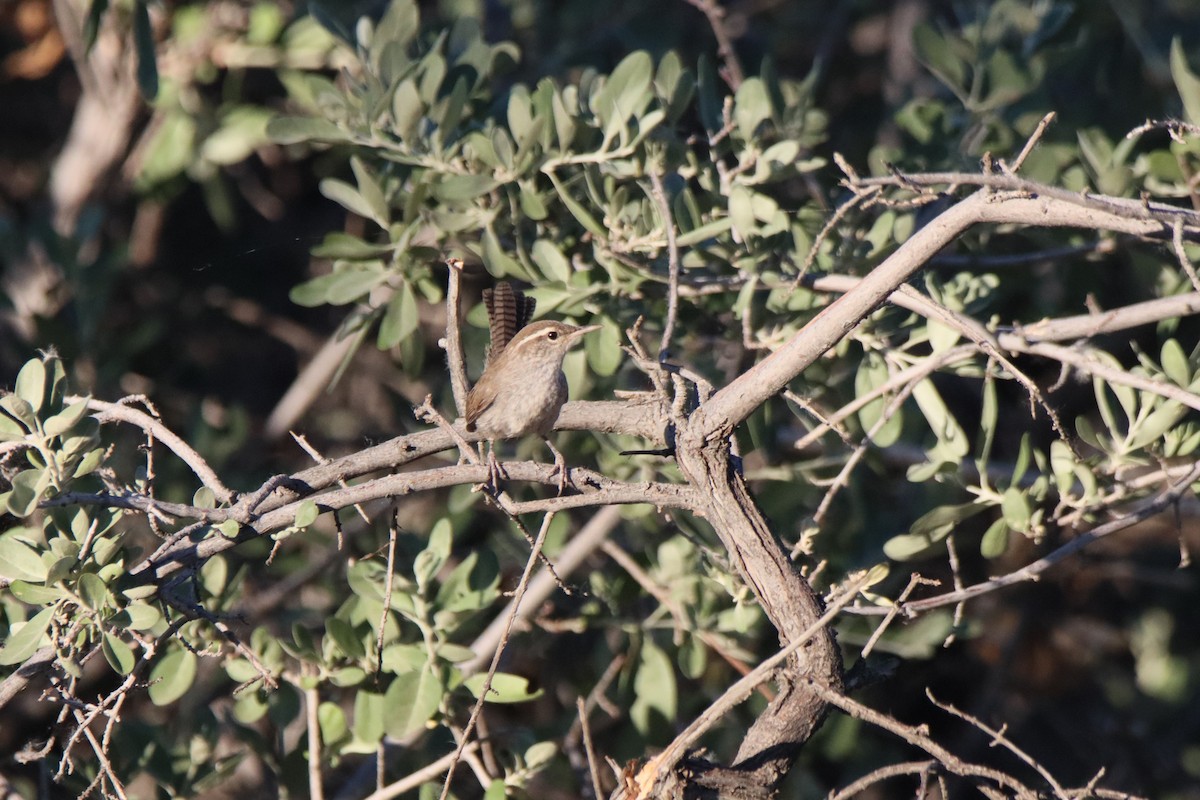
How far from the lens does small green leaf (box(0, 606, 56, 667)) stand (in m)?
2.54

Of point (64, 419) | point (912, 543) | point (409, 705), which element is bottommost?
point (409, 705)

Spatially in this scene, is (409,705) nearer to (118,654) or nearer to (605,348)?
(118,654)

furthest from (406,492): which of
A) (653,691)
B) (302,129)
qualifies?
(653,691)

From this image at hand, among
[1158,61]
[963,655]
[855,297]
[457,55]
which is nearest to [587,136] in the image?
[457,55]

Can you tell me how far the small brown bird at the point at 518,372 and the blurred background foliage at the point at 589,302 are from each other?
0.12 m

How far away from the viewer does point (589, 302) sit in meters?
3.38

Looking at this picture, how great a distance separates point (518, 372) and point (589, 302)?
1.03 feet

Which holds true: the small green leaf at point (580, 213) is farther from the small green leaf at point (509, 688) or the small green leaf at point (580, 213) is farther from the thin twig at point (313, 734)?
the thin twig at point (313, 734)

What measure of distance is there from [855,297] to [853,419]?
1.31 m

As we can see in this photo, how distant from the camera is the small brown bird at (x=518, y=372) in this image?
3148mm

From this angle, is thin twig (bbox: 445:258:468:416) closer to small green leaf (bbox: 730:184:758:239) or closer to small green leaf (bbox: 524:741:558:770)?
small green leaf (bbox: 730:184:758:239)

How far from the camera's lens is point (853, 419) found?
3.70 m

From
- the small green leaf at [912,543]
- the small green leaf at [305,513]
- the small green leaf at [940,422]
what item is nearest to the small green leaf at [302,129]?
the small green leaf at [305,513]

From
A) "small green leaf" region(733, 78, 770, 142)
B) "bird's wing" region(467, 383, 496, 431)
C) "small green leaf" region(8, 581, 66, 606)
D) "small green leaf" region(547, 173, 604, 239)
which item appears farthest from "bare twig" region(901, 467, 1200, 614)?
"small green leaf" region(8, 581, 66, 606)
